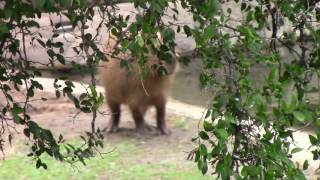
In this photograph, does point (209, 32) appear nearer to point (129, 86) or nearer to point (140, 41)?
point (140, 41)

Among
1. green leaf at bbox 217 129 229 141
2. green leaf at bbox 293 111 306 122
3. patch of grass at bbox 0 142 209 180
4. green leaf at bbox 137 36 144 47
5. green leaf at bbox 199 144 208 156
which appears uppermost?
green leaf at bbox 137 36 144 47

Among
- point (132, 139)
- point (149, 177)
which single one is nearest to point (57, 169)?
point (149, 177)

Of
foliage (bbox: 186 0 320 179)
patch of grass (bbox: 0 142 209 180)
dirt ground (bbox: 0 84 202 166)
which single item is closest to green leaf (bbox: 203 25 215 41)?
foliage (bbox: 186 0 320 179)

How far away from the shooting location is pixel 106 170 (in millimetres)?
5117

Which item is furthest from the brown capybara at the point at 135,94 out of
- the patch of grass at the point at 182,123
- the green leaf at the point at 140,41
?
the green leaf at the point at 140,41

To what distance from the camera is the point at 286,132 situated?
61.8 inches

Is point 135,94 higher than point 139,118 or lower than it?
higher

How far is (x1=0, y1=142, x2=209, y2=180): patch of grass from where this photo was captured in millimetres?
4980

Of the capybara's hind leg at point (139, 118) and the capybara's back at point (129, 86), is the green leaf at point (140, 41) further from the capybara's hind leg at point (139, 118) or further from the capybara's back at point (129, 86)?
the capybara's hind leg at point (139, 118)

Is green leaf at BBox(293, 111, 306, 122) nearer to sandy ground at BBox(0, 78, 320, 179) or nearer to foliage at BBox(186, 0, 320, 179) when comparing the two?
foliage at BBox(186, 0, 320, 179)

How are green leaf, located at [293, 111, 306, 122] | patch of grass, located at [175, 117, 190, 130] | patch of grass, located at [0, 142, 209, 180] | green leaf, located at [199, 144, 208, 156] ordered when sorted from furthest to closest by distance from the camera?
patch of grass, located at [175, 117, 190, 130] < patch of grass, located at [0, 142, 209, 180] < green leaf, located at [199, 144, 208, 156] < green leaf, located at [293, 111, 306, 122]

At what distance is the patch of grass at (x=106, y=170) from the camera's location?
16.3 feet

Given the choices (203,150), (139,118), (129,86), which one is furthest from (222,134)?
(139,118)

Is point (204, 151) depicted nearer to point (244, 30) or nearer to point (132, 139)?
point (244, 30)
